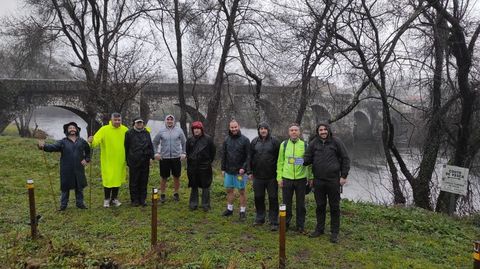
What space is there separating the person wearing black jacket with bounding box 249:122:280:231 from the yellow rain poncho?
2251 millimetres

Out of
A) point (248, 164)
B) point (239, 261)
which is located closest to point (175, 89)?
point (248, 164)

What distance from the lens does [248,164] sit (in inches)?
238

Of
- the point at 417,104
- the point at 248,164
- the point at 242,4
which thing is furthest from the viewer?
the point at 242,4

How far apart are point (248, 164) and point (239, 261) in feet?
5.57

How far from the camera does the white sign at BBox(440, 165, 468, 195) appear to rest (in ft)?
24.9

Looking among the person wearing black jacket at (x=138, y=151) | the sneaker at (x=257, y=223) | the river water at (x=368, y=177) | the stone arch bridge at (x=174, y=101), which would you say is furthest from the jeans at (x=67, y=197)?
the stone arch bridge at (x=174, y=101)

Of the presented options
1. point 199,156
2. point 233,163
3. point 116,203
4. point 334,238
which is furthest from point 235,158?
point 116,203

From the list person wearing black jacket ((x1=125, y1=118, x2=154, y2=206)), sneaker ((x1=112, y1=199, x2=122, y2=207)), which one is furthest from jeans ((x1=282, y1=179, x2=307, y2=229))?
sneaker ((x1=112, y1=199, x2=122, y2=207))

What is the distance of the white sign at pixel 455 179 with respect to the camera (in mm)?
7600

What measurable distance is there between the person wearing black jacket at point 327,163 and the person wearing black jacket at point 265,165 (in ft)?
1.80

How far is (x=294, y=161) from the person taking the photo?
18.5ft

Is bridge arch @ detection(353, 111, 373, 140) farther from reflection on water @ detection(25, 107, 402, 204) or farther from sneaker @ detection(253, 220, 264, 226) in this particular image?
sneaker @ detection(253, 220, 264, 226)

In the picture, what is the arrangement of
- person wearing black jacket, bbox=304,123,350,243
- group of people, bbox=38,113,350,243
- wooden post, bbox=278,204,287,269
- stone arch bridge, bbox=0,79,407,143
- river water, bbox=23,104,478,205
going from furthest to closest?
stone arch bridge, bbox=0,79,407,143, river water, bbox=23,104,478,205, group of people, bbox=38,113,350,243, person wearing black jacket, bbox=304,123,350,243, wooden post, bbox=278,204,287,269

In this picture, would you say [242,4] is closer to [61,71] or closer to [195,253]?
[195,253]
